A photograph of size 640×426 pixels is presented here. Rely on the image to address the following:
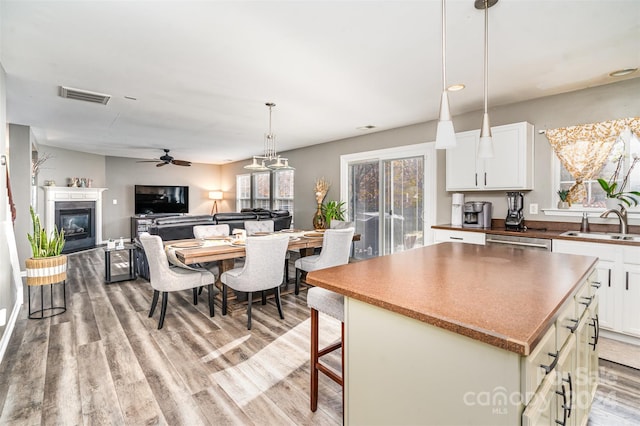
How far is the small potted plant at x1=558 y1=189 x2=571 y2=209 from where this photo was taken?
3.39 meters

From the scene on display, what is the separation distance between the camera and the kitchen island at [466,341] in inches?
35.2

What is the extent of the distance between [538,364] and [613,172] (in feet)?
11.2

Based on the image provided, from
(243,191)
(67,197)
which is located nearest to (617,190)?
(243,191)

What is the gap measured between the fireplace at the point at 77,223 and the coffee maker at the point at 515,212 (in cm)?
861

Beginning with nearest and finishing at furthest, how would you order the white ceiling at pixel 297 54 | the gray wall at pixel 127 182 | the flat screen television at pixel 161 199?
1. the white ceiling at pixel 297 54
2. the gray wall at pixel 127 182
3. the flat screen television at pixel 161 199

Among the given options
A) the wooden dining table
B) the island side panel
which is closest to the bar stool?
the island side panel

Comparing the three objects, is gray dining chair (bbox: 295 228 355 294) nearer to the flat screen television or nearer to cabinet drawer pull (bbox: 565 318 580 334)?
cabinet drawer pull (bbox: 565 318 580 334)

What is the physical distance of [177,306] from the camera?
3592 millimetres

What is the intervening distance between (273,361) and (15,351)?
2.19 meters

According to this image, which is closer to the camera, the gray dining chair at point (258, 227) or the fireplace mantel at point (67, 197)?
the gray dining chair at point (258, 227)

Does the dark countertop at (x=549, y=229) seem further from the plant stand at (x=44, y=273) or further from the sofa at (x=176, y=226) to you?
the plant stand at (x=44, y=273)

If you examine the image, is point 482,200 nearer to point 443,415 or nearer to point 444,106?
point 444,106

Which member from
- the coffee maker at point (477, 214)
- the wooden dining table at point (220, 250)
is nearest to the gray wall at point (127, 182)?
the wooden dining table at point (220, 250)

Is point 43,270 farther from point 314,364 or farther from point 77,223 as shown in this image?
point 77,223
